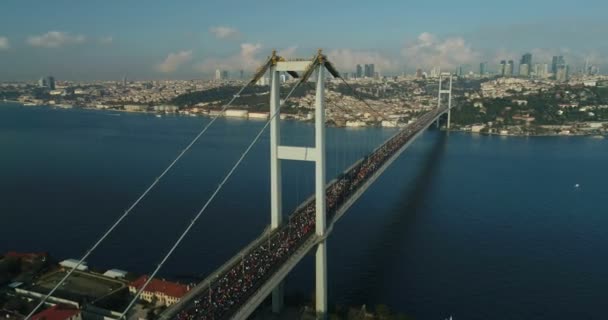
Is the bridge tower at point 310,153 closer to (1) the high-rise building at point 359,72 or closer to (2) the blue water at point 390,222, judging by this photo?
(2) the blue water at point 390,222

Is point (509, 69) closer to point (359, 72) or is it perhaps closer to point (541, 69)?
point (541, 69)

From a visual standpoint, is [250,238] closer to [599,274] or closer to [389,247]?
[389,247]

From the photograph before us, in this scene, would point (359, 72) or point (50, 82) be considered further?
point (359, 72)

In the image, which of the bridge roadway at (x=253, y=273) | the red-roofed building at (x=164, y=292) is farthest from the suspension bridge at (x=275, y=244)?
the red-roofed building at (x=164, y=292)

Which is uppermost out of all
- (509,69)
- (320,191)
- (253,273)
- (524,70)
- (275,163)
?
(509,69)

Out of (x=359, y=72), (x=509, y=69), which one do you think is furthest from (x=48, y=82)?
(x=509, y=69)

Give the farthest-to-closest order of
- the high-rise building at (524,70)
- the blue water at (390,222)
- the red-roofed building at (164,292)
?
the high-rise building at (524,70)
the blue water at (390,222)
the red-roofed building at (164,292)
